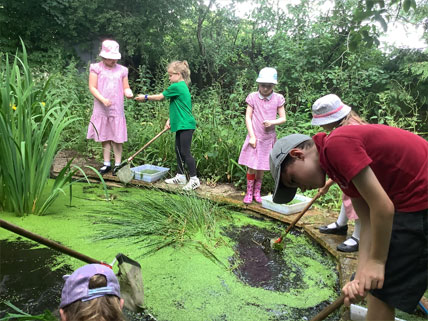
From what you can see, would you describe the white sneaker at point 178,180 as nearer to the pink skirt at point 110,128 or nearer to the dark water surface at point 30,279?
the pink skirt at point 110,128

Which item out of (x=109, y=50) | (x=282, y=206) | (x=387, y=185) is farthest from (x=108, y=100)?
(x=387, y=185)

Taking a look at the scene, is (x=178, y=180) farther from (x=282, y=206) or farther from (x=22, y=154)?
(x=22, y=154)

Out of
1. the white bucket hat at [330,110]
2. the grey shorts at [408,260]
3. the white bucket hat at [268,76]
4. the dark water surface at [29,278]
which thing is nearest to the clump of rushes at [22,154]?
the dark water surface at [29,278]

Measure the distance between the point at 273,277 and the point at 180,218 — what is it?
97cm

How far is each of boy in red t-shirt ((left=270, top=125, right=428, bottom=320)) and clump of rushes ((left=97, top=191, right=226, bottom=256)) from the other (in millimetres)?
1410

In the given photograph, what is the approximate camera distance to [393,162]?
1.31 metres

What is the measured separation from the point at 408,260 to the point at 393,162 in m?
0.38

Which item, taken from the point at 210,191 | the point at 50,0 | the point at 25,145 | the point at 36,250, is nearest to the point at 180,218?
the point at 210,191

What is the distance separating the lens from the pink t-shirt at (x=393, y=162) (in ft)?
4.20

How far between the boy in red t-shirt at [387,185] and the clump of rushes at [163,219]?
4.63 feet

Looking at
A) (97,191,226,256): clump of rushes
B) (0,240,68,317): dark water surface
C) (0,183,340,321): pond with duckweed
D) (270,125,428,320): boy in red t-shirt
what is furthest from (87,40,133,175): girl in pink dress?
(270,125,428,320): boy in red t-shirt

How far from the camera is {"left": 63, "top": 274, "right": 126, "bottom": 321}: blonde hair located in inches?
44.1

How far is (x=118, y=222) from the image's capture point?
9.39ft

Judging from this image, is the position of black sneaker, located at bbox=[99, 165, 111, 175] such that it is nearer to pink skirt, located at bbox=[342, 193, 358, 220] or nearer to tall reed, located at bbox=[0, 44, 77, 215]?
tall reed, located at bbox=[0, 44, 77, 215]
